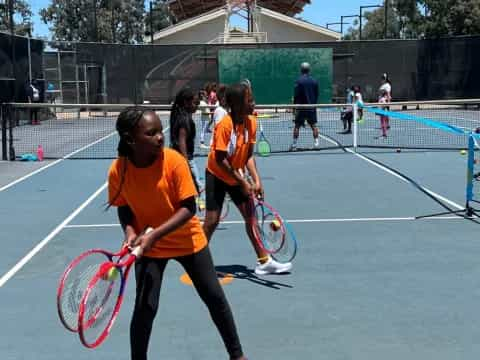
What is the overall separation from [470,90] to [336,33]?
16016mm

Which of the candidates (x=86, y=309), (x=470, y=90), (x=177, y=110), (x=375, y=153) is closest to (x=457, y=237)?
(x=177, y=110)

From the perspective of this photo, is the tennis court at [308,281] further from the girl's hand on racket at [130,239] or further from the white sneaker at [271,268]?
the girl's hand on racket at [130,239]

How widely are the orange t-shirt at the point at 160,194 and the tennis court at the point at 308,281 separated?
1054 millimetres

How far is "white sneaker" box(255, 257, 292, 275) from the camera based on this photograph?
5984 mm

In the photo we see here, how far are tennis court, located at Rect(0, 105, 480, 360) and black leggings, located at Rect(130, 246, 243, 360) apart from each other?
676mm

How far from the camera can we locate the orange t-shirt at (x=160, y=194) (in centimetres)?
344

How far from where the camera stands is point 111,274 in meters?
3.32

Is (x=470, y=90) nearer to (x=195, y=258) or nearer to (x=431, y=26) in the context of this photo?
(x=431, y=26)

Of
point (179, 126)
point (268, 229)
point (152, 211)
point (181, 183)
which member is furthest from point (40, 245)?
point (181, 183)

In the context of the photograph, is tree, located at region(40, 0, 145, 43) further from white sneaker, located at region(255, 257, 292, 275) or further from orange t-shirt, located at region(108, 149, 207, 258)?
orange t-shirt, located at region(108, 149, 207, 258)

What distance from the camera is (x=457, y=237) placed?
24.0 feet

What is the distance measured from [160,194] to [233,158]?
7.11 feet

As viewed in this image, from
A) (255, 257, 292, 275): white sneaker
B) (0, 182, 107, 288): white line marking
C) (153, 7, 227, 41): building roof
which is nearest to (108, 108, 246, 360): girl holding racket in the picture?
(255, 257, 292, 275): white sneaker

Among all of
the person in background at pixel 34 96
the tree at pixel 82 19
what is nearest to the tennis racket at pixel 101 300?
the person in background at pixel 34 96
